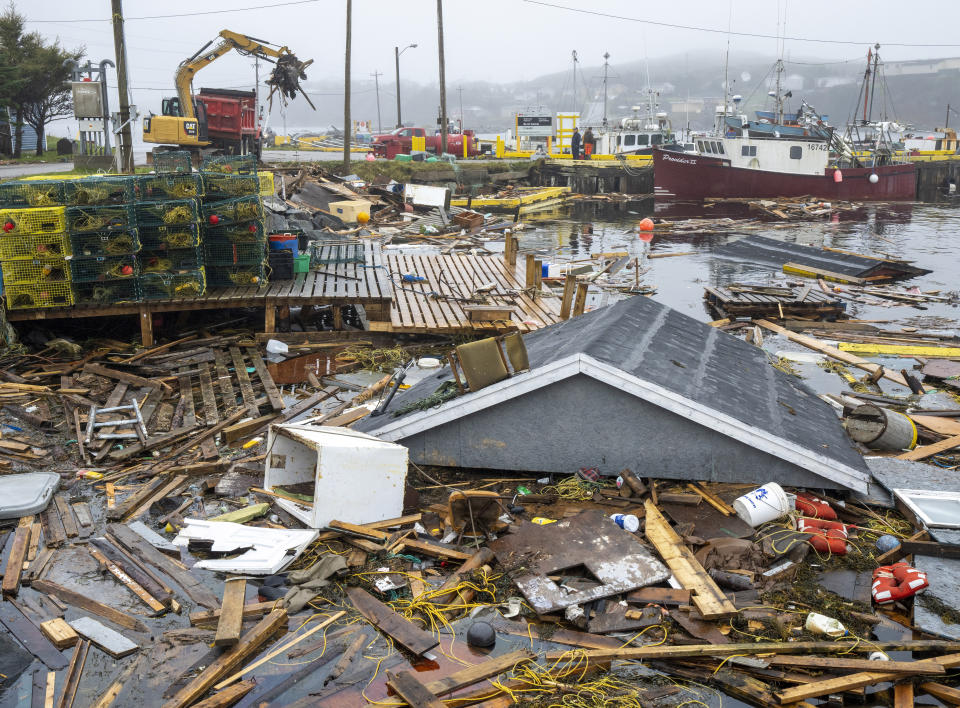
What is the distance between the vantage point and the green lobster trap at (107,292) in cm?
1107

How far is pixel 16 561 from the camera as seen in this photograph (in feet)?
19.0

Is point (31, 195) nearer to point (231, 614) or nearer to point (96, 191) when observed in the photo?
point (96, 191)

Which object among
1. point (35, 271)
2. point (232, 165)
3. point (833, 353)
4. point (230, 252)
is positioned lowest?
point (833, 353)

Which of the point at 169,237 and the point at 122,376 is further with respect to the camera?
the point at 169,237

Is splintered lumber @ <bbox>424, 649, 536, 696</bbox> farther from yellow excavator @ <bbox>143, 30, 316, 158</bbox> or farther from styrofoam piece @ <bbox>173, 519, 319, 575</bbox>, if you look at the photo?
yellow excavator @ <bbox>143, 30, 316, 158</bbox>

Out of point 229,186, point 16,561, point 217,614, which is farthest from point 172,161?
point 217,614

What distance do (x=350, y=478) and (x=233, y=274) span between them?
710 centimetres

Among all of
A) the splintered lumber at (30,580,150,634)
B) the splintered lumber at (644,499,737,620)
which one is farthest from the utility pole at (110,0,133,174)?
the splintered lumber at (644,499,737,620)

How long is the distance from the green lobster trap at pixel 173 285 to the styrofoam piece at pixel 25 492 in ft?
14.8

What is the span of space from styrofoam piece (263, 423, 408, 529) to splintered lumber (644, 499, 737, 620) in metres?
2.00

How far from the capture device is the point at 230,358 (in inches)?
434

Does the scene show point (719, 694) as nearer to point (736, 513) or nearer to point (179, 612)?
point (736, 513)

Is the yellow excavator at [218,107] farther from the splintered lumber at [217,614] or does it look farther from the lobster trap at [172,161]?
the splintered lumber at [217,614]

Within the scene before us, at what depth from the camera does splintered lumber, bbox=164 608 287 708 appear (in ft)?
14.5
